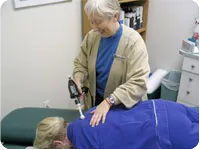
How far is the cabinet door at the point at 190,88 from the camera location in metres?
2.74

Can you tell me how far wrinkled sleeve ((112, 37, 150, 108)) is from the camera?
1.47 metres

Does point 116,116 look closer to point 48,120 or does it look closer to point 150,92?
point 48,120

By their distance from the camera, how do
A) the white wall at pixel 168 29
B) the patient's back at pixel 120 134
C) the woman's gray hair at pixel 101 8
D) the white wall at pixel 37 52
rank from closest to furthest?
1. the patient's back at pixel 120 134
2. the woman's gray hair at pixel 101 8
3. the white wall at pixel 37 52
4. the white wall at pixel 168 29

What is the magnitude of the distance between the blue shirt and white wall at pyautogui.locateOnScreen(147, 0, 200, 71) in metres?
1.60

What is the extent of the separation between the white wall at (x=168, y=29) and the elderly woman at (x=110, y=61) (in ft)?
5.02

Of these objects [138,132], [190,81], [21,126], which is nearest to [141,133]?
[138,132]

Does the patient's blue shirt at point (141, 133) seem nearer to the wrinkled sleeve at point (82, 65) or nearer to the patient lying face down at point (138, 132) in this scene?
the patient lying face down at point (138, 132)

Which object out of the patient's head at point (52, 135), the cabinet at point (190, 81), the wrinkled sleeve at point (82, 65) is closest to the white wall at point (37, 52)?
the wrinkled sleeve at point (82, 65)

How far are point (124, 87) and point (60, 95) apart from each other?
4.17 ft

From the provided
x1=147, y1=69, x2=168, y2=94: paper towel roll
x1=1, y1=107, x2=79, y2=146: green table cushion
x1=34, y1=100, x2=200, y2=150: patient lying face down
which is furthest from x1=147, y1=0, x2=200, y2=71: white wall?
x1=34, y1=100, x2=200, y2=150: patient lying face down

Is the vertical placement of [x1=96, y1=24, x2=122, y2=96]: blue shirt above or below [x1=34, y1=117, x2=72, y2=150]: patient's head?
above

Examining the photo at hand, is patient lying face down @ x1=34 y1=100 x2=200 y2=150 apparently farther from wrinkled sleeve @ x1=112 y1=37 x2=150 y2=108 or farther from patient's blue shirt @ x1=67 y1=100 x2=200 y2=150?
wrinkled sleeve @ x1=112 y1=37 x2=150 y2=108

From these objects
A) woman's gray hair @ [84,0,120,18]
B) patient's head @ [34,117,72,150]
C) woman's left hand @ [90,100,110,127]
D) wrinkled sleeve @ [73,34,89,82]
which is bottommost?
patient's head @ [34,117,72,150]

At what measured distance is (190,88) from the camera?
9.18ft
